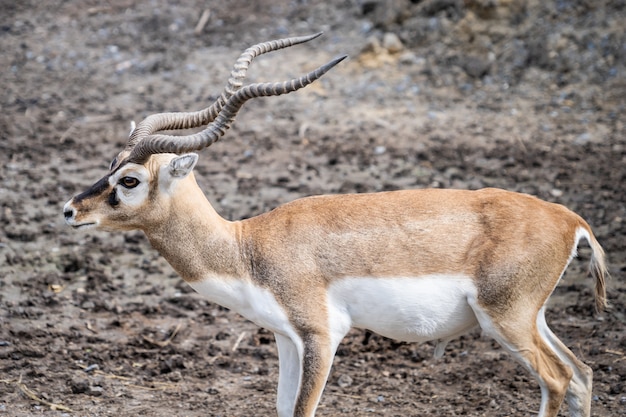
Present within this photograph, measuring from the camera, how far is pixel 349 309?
5418 millimetres

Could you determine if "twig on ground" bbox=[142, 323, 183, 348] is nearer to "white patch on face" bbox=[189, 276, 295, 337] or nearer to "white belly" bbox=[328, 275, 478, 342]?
"white patch on face" bbox=[189, 276, 295, 337]

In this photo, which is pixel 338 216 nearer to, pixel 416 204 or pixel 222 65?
pixel 416 204

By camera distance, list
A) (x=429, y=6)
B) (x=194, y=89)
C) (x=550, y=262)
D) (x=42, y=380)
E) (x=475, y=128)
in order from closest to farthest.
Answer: (x=550, y=262) → (x=42, y=380) → (x=475, y=128) → (x=194, y=89) → (x=429, y=6)

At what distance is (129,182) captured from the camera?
5.45 meters

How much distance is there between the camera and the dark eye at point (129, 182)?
5.45 meters

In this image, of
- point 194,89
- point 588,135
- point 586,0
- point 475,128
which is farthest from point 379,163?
point 586,0

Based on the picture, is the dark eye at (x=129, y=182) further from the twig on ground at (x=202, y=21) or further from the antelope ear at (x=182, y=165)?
the twig on ground at (x=202, y=21)

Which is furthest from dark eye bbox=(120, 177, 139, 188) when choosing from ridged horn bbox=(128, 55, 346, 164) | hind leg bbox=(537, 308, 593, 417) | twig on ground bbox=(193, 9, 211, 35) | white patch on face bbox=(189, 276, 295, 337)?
twig on ground bbox=(193, 9, 211, 35)

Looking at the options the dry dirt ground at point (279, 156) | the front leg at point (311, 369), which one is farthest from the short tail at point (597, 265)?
the front leg at point (311, 369)

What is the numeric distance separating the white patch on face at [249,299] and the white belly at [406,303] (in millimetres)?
308

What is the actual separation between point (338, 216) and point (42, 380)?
257 cm

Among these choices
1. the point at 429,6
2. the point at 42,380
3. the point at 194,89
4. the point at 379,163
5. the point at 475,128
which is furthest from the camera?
the point at 429,6

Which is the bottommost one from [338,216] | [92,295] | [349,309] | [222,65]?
[222,65]

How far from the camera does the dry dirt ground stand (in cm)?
662
